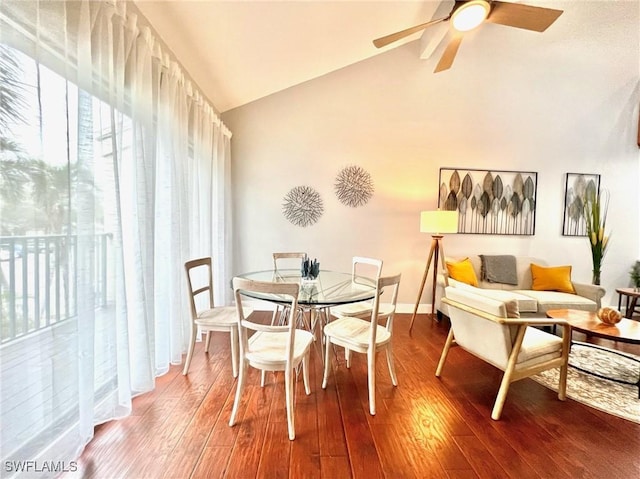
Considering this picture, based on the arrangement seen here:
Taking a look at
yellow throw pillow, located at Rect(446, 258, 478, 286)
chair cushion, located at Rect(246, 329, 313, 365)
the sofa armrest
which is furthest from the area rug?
chair cushion, located at Rect(246, 329, 313, 365)

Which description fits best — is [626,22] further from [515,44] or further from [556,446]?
[556,446]

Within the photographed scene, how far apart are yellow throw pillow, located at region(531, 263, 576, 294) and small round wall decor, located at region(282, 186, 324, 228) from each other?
3059 millimetres

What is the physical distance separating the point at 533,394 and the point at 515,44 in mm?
4469

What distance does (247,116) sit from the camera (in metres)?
3.94

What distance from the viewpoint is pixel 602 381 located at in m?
2.35

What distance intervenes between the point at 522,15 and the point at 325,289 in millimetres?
2468

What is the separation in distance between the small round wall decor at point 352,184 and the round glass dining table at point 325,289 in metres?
1.47

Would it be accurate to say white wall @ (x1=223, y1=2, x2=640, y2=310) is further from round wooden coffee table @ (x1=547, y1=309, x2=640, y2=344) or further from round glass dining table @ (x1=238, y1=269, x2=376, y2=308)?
round wooden coffee table @ (x1=547, y1=309, x2=640, y2=344)

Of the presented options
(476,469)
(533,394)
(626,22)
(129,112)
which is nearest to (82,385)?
(129,112)

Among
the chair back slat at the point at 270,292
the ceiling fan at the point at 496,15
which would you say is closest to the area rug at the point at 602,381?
the chair back slat at the point at 270,292

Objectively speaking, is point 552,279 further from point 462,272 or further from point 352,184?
point 352,184

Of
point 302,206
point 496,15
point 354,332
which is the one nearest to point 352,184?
point 302,206

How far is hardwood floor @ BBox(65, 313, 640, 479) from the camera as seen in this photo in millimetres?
1438

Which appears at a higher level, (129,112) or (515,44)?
(515,44)
